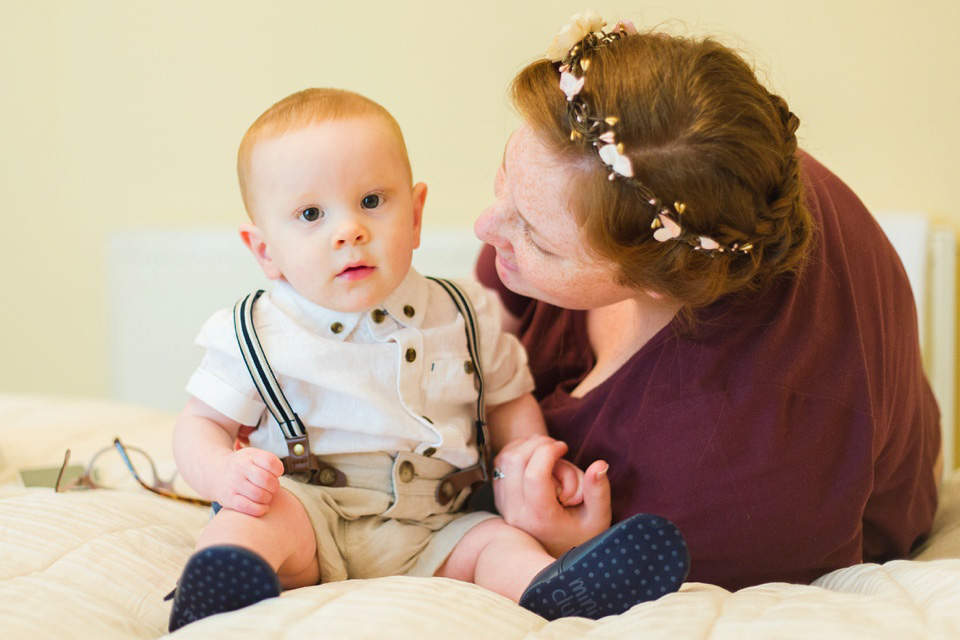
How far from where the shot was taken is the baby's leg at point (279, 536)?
0.93 meters

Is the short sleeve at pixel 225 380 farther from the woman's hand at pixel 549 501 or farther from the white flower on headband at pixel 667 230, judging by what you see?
the white flower on headband at pixel 667 230

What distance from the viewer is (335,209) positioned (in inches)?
41.1

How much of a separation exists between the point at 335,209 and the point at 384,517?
1.21ft

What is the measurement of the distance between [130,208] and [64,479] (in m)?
1.16

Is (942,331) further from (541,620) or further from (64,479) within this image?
(64,479)

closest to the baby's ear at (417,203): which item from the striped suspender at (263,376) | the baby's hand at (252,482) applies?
the striped suspender at (263,376)

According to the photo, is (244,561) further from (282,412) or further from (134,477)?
(134,477)

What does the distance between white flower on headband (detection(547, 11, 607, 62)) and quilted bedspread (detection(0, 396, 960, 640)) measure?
575mm

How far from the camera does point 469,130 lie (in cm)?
208

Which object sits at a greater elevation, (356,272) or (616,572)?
(356,272)

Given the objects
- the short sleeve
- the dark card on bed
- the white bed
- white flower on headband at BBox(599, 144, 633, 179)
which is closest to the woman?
white flower on headband at BBox(599, 144, 633, 179)

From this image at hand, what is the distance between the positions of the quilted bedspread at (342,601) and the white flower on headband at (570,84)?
0.51 m

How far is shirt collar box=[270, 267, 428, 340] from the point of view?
1.11 meters

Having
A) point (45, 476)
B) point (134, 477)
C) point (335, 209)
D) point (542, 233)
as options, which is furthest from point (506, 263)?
point (45, 476)
